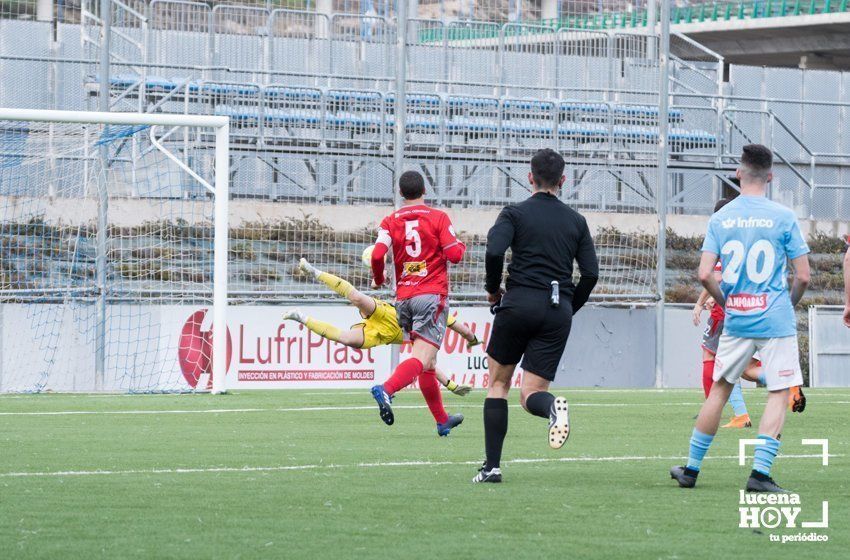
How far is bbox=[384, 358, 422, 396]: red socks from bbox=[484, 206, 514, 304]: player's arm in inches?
108

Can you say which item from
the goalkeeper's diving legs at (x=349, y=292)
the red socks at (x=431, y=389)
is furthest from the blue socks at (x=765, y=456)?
the goalkeeper's diving legs at (x=349, y=292)

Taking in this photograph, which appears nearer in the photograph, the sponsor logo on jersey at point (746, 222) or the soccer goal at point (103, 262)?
the sponsor logo on jersey at point (746, 222)

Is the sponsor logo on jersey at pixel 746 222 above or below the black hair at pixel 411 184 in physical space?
below

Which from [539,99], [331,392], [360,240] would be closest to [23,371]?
[331,392]

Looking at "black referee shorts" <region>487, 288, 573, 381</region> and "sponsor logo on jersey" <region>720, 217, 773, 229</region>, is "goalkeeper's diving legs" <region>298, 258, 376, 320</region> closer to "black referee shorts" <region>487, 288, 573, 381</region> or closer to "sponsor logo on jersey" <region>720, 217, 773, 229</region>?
"black referee shorts" <region>487, 288, 573, 381</region>

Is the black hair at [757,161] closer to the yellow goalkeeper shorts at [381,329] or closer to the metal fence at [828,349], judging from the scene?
the yellow goalkeeper shorts at [381,329]

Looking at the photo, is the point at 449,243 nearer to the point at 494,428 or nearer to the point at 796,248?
the point at 494,428

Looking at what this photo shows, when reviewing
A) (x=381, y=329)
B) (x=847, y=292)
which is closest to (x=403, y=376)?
(x=381, y=329)

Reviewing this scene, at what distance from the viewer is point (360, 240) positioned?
21844 mm

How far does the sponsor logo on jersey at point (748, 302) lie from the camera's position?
8.13 m

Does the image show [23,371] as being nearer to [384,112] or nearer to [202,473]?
[384,112]

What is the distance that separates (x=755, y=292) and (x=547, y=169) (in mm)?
1437

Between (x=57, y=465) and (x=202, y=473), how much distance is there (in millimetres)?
1046

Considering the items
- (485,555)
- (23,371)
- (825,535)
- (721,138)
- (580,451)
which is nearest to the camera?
(485,555)
